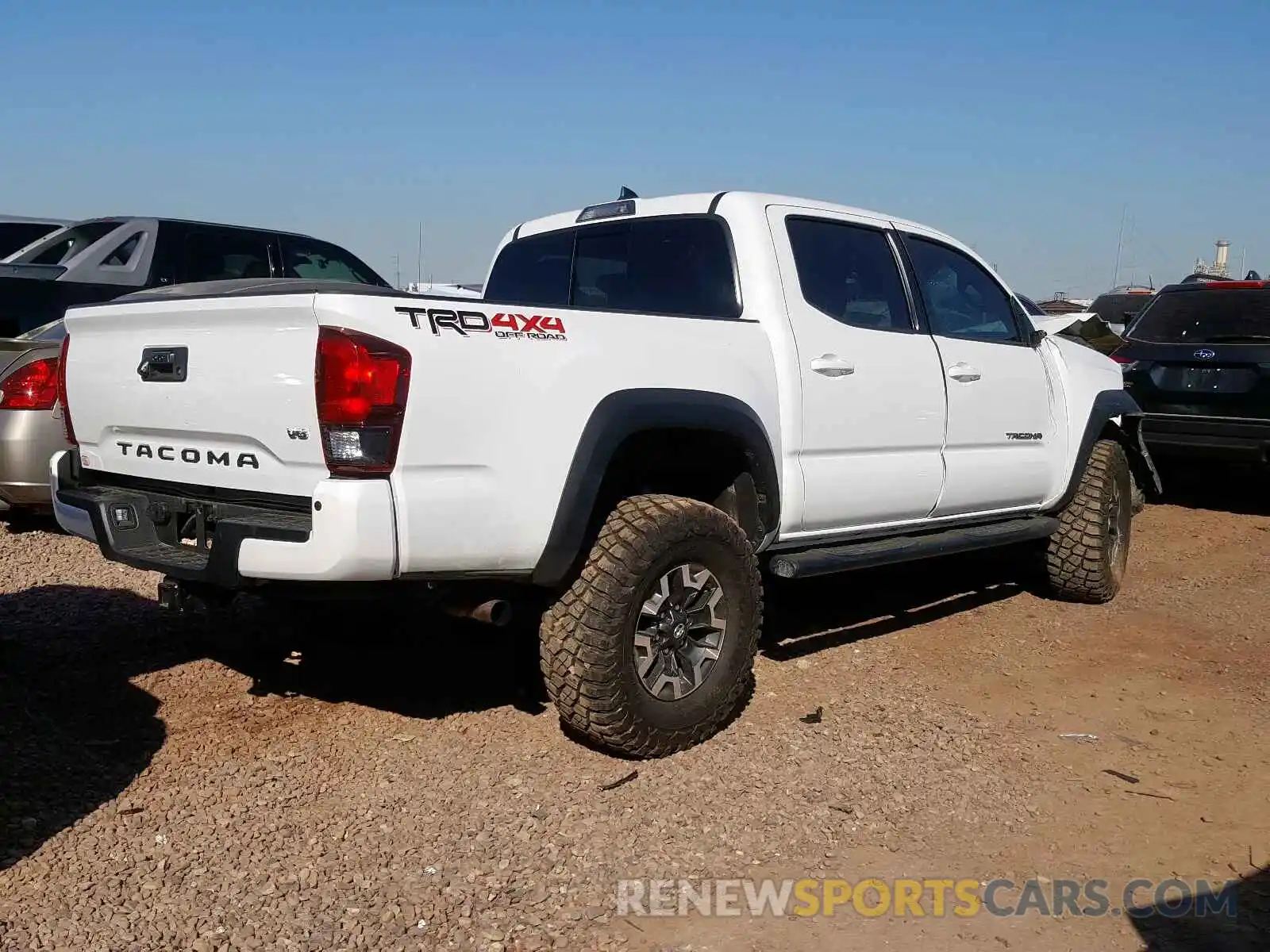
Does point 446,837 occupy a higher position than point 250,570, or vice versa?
point 250,570

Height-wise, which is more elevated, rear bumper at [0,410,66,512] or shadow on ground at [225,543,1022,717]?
rear bumper at [0,410,66,512]

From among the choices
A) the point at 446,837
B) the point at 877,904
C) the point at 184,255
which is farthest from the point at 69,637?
the point at 184,255

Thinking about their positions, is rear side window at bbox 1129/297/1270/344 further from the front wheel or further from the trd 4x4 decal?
the trd 4x4 decal

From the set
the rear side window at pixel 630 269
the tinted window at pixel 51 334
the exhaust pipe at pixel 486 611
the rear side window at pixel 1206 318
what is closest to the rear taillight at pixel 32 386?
the tinted window at pixel 51 334

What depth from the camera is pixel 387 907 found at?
296 cm

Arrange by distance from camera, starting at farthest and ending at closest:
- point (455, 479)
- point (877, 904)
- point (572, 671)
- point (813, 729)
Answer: point (813, 729), point (572, 671), point (455, 479), point (877, 904)

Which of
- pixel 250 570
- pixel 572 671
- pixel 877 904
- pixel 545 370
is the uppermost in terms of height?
pixel 545 370

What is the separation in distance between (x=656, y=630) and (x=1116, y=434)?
391cm

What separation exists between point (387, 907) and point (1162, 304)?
833 cm

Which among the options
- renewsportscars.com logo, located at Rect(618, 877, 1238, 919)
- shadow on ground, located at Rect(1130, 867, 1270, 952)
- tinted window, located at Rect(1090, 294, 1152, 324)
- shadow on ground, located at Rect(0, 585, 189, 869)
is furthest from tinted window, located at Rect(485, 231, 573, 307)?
tinted window, located at Rect(1090, 294, 1152, 324)

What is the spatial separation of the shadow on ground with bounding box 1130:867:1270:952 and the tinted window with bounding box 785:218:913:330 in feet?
8.02

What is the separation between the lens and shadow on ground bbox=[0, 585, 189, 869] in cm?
345

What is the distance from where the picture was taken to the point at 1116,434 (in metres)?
6.64

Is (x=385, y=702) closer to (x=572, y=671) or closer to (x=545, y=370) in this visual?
(x=572, y=671)
